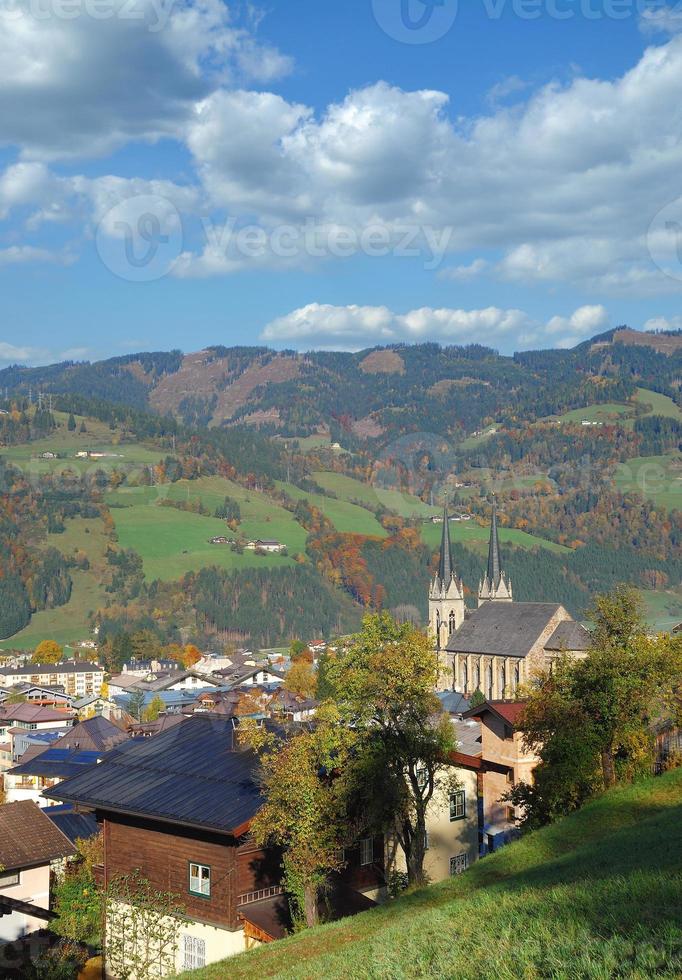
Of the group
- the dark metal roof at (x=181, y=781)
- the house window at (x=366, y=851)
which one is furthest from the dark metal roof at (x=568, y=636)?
the dark metal roof at (x=181, y=781)

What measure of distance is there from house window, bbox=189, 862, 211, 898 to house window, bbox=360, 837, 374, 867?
5.15m

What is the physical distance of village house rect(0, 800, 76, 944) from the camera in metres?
25.4

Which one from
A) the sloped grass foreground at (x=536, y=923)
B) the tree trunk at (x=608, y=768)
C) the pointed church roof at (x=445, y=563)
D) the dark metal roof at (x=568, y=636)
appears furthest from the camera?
the pointed church roof at (x=445, y=563)

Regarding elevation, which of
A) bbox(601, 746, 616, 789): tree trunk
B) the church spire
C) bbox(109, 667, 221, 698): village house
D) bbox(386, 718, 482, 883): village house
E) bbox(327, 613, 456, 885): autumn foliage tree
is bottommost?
bbox(109, 667, 221, 698): village house

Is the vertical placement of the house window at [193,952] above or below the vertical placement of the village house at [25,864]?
below

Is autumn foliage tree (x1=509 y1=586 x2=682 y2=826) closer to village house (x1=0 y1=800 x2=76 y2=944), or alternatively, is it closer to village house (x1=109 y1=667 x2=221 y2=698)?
village house (x1=0 y1=800 x2=76 y2=944)

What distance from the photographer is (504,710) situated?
105ft

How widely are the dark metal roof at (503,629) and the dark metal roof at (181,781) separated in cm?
7296

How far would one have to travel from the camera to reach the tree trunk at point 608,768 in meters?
27.2

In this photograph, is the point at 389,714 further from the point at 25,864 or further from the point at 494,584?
the point at 494,584

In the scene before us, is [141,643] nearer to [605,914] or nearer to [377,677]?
[377,677]

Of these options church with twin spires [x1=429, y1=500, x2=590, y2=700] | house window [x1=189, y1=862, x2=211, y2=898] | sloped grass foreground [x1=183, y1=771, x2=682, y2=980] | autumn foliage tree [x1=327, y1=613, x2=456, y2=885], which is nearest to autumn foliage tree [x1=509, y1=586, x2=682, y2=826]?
autumn foliage tree [x1=327, y1=613, x2=456, y2=885]

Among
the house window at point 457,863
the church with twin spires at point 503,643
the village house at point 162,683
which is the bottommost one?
the village house at point 162,683

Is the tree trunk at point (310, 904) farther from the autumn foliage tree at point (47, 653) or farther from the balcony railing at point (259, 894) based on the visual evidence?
the autumn foliage tree at point (47, 653)
